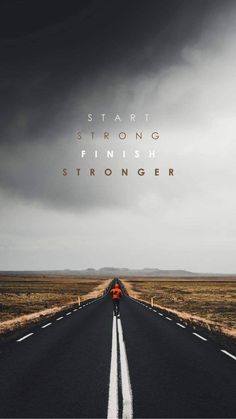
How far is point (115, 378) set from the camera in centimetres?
859

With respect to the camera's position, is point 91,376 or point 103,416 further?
point 91,376

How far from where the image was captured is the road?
647cm

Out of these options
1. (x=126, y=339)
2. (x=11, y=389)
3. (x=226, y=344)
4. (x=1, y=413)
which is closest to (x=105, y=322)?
(x=126, y=339)

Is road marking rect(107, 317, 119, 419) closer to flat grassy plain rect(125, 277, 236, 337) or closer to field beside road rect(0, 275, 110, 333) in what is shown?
flat grassy plain rect(125, 277, 236, 337)

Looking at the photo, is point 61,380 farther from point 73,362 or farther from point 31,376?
point 73,362

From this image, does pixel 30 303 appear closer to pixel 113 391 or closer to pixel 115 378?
pixel 115 378

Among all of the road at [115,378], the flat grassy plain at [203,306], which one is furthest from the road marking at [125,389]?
the flat grassy plain at [203,306]

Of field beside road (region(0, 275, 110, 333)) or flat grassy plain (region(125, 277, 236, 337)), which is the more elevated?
field beside road (region(0, 275, 110, 333))

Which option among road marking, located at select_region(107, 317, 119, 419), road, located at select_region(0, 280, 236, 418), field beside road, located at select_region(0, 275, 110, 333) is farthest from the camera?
field beside road, located at select_region(0, 275, 110, 333)

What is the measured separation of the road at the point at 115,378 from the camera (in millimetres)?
6473

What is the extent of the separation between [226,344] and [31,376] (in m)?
7.32

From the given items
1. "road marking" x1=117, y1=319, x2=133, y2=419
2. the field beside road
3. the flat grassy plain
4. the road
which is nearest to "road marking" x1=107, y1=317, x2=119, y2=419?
the road

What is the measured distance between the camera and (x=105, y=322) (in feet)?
67.7

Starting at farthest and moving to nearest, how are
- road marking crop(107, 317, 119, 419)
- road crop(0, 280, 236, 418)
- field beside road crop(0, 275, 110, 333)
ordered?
field beside road crop(0, 275, 110, 333) < road crop(0, 280, 236, 418) < road marking crop(107, 317, 119, 419)
